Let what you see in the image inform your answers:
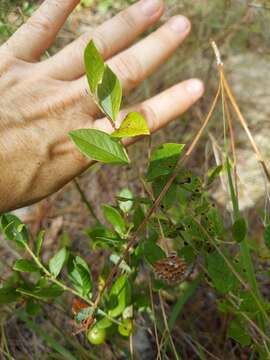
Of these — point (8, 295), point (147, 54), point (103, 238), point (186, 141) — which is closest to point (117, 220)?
point (103, 238)

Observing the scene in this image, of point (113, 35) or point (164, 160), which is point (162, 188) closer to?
point (164, 160)

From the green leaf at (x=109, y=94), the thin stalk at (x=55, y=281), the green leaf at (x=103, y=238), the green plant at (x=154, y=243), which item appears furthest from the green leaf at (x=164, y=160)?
the thin stalk at (x=55, y=281)

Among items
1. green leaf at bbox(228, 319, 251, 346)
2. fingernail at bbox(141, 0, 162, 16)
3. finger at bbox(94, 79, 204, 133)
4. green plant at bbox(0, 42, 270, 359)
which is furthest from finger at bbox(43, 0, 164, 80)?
green leaf at bbox(228, 319, 251, 346)

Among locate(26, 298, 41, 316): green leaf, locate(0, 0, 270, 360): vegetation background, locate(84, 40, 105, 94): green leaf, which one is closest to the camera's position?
locate(84, 40, 105, 94): green leaf

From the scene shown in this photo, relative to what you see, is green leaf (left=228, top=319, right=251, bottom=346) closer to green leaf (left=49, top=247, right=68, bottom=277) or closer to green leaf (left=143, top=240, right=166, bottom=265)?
green leaf (left=143, top=240, right=166, bottom=265)

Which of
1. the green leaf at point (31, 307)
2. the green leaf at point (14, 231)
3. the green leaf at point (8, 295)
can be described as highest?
→ the green leaf at point (14, 231)

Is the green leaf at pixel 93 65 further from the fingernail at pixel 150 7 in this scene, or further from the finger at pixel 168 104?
the fingernail at pixel 150 7

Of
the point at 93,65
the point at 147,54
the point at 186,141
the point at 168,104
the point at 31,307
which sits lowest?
the point at 186,141
